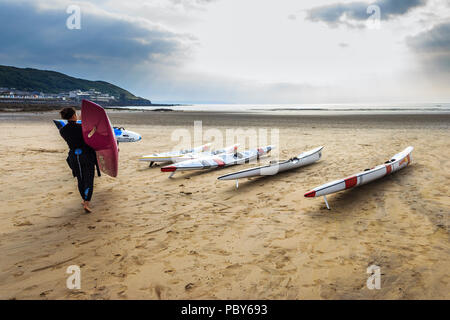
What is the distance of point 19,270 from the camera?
3102 millimetres

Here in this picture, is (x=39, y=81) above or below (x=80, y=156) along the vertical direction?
Answer: above

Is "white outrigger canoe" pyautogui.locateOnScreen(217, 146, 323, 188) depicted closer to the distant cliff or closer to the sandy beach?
the sandy beach

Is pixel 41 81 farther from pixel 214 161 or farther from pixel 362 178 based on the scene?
pixel 362 178

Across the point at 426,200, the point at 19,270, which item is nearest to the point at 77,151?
the point at 19,270

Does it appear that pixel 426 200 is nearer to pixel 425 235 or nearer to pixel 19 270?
pixel 425 235

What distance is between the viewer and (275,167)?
7.00m

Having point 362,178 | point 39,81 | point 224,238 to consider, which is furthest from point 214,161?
point 39,81

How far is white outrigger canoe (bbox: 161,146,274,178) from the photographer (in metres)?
7.22

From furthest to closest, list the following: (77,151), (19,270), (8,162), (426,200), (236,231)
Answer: (8,162), (426,200), (77,151), (236,231), (19,270)

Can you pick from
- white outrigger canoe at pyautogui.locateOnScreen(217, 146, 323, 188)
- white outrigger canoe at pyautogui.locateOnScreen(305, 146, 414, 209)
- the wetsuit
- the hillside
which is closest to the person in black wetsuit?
the wetsuit

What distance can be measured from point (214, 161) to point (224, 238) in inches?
165

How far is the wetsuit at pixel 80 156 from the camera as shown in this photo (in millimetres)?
4371

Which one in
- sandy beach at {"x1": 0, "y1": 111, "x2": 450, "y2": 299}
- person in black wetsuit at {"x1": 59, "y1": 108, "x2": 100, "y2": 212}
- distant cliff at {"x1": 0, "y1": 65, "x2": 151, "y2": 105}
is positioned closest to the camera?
sandy beach at {"x1": 0, "y1": 111, "x2": 450, "y2": 299}
